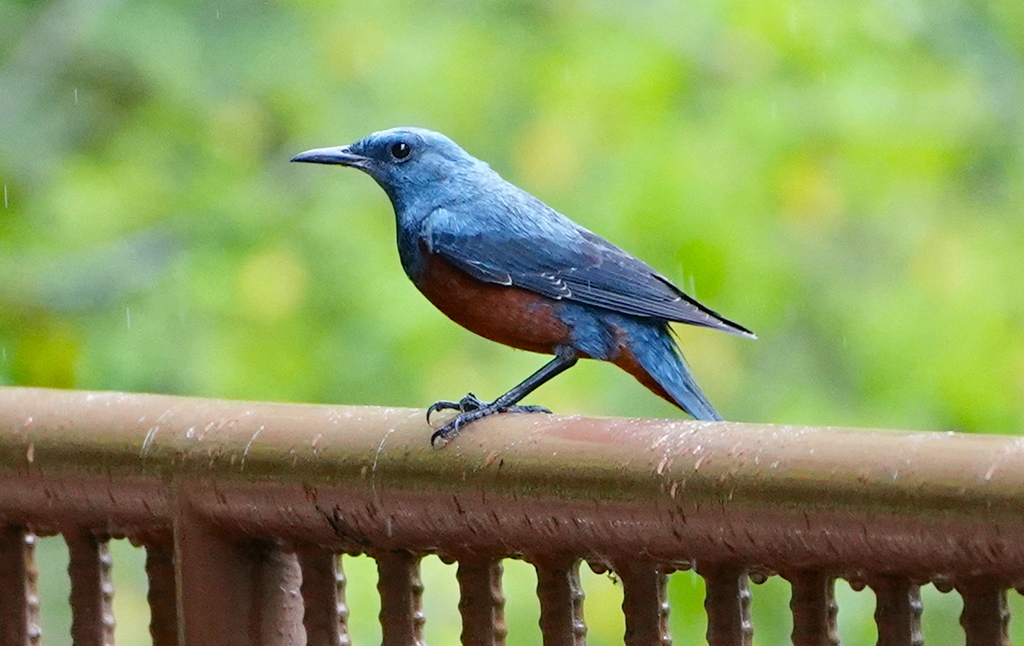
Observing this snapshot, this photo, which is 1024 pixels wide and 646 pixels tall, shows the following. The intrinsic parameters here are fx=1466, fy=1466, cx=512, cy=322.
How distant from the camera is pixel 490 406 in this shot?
2836 millimetres

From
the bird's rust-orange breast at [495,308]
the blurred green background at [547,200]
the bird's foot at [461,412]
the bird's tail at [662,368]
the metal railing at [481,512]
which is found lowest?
the metal railing at [481,512]

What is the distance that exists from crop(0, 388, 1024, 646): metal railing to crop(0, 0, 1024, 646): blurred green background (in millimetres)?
2805

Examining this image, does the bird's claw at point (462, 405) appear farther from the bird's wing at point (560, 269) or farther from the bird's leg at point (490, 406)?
the bird's wing at point (560, 269)

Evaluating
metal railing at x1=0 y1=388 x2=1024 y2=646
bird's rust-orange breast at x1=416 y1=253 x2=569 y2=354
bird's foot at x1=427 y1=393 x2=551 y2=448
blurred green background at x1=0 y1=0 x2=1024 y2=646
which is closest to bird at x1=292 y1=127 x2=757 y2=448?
bird's rust-orange breast at x1=416 y1=253 x2=569 y2=354

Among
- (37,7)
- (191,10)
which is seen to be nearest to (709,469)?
(191,10)

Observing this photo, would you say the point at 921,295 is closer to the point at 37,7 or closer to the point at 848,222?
the point at 848,222

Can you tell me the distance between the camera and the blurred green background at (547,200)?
209 inches

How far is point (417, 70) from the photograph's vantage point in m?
5.74

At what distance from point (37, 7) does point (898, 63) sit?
3650 mm

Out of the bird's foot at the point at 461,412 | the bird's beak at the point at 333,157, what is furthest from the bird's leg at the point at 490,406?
the bird's beak at the point at 333,157

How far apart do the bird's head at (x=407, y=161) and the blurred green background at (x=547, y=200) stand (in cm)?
164

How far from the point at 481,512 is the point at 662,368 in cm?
141

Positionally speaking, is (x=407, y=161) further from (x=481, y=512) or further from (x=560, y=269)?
(x=481, y=512)

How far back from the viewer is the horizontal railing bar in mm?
1657
